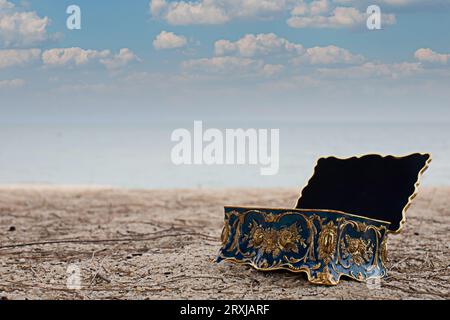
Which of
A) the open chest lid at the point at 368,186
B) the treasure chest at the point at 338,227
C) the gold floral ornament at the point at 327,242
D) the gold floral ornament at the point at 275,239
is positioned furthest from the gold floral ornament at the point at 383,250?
the gold floral ornament at the point at 275,239

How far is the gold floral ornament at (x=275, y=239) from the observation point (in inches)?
219

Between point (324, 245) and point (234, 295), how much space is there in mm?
809

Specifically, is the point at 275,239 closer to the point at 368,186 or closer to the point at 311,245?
the point at 311,245

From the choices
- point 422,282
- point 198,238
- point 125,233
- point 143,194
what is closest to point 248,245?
point 422,282

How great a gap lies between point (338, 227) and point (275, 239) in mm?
535

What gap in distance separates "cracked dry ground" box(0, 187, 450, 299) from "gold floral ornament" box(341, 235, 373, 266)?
21 cm

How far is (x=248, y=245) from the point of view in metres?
5.84

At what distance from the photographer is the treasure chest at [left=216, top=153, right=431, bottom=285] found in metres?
5.47

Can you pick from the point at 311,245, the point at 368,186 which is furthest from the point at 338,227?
the point at 368,186

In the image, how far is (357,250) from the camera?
221 inches

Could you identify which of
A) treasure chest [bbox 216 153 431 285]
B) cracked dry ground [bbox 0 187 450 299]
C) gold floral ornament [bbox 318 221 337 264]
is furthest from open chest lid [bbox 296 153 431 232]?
gold floral ornament [bbox 318 221 337 264]

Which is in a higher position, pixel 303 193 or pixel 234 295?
pixel 303 193

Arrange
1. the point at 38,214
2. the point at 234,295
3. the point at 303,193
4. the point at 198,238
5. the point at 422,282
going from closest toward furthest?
the point at 234,295 → the point at 422,282 → the point at 303,193 → the point at 198,238 → the point at 38,214
